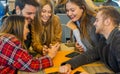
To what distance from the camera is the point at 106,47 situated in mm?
1795

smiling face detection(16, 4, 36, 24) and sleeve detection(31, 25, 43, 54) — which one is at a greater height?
smiling face detection(16, 4, 36, 24)

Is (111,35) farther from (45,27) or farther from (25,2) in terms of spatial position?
(25,2)

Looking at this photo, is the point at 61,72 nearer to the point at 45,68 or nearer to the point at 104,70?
the point at 45,68

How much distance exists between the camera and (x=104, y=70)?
1.75 m

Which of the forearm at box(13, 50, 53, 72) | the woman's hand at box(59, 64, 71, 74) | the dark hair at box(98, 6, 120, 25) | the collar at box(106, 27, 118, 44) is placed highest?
the dark hair at box(98, 6, 120, 25)

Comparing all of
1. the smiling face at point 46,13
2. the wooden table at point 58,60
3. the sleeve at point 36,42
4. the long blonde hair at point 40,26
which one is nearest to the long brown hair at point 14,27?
the wooden table at point 58,60

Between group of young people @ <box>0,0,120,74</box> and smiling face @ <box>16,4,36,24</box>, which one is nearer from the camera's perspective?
group of young people @ <box>0,0,120,74</box>

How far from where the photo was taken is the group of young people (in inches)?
63.8

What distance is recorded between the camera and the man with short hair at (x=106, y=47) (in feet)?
5.46

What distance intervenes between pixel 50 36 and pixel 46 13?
24 cm

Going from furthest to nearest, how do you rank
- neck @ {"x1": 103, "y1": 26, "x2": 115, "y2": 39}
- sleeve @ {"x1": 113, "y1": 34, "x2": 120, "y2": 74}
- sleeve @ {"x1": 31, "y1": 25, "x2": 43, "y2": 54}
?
sleeve @ {"x1": 31, "y1": 25, "x2": 43, "y2": 54}
neck @ {"x1": 103, "y1": 26, "x2": 115, "y2": 39}
sleeve @ {"x1": 113, "y1": 34, "x2": 120, "y2": 74}

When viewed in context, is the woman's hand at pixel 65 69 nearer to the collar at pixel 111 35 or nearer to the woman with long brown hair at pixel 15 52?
the woman with long brown hair at pixel 15 52

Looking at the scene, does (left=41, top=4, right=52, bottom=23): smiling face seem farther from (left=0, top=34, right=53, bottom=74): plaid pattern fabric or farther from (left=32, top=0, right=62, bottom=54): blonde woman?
(left=0, top=34, right=53, bottom=74): plaid pattern fabric

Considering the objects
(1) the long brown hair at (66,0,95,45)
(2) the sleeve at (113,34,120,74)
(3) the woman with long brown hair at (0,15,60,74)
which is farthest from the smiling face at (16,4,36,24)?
(2) the sleeve at (113,34,120,74)
